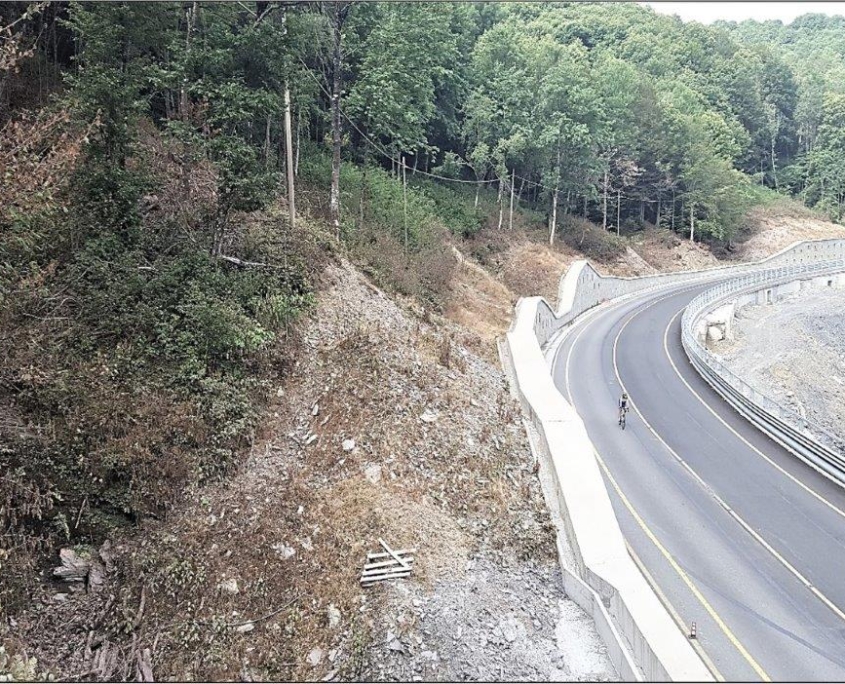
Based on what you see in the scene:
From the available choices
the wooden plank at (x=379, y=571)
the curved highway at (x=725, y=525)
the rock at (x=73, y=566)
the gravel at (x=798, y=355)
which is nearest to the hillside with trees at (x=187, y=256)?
the rock at (x=73, y=566)

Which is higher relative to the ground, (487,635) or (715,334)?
(487,635)

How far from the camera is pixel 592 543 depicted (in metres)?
12.9

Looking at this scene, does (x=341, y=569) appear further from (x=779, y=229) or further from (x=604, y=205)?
(x=779, y=229)

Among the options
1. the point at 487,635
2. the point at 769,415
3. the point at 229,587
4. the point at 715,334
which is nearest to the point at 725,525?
the point at 487,635

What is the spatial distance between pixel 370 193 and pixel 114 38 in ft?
53.7

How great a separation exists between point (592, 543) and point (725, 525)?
196 inches

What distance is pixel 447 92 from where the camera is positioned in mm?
50438

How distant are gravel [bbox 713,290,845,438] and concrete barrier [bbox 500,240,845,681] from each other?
14.4 m

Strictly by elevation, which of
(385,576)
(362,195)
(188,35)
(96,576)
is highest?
(188,35)

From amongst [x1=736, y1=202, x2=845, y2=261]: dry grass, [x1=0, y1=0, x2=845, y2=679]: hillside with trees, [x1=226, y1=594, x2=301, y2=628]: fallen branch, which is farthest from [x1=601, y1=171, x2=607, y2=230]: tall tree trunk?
[x1=226, y1=594, x2=301, y2=628]: fallen branch

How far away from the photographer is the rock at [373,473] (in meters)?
14.1

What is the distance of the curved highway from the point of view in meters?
11.5

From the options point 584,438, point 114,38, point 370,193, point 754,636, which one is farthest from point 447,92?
point 754,636

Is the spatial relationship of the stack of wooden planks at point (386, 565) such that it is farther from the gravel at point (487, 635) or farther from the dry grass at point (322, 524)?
the gravel at point (487, 635)
